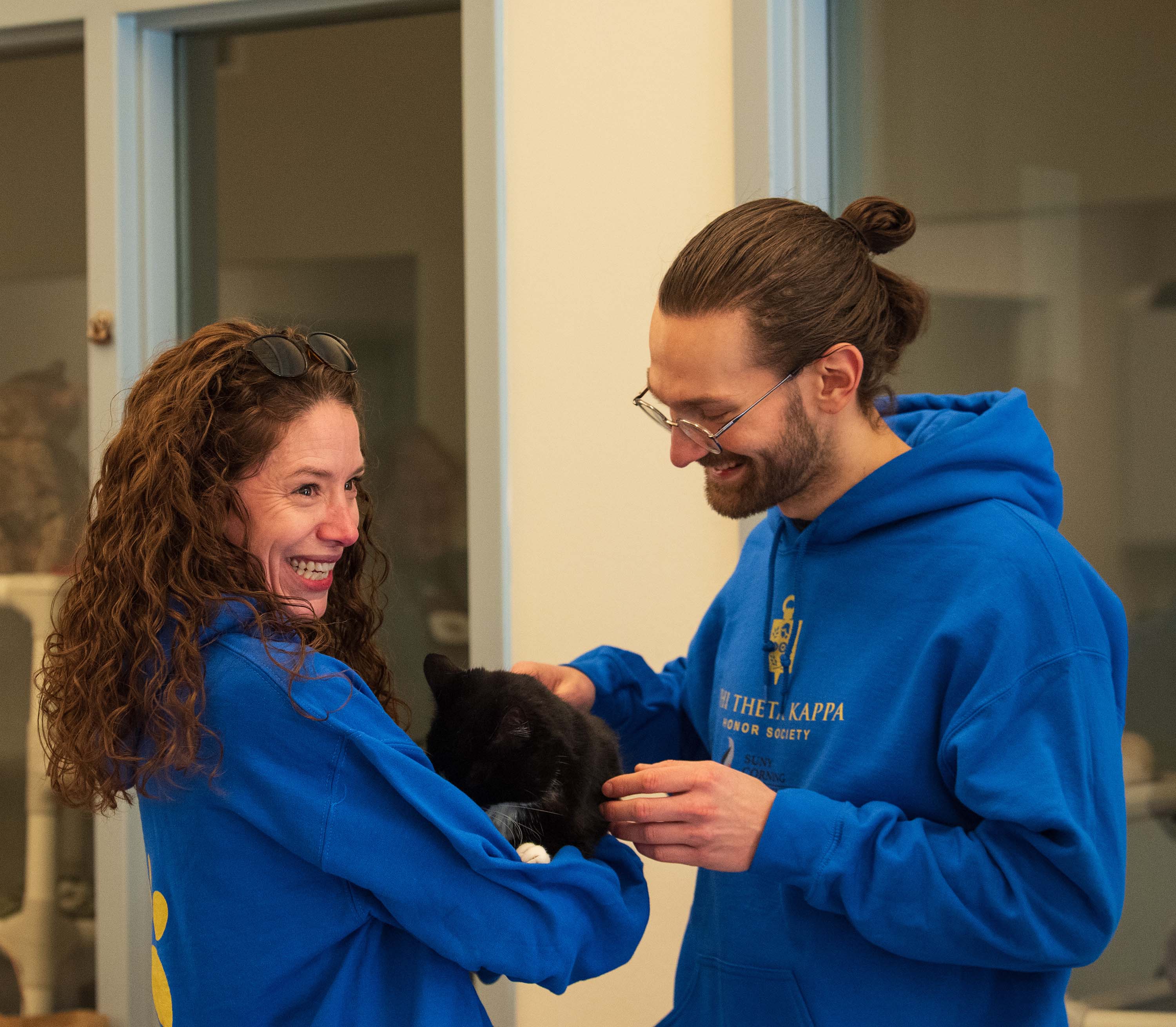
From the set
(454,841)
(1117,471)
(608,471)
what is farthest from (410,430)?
(454,841)

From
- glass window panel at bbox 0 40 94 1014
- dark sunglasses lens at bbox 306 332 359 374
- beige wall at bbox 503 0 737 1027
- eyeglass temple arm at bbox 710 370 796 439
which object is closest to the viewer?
dark sunglasses lens at bbox 306 332 359 374

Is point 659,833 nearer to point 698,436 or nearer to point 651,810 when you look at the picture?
point 651,810

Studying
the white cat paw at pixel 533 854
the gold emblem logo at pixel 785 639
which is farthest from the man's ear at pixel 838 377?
the white cat paw at pixel 533 854

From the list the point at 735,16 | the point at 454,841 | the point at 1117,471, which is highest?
the point at 735,16

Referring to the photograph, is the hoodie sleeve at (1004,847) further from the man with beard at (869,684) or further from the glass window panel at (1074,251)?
the glass window panel at (1074,251)

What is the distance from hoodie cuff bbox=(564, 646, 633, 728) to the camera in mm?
1657

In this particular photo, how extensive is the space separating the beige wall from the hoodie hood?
760 mm

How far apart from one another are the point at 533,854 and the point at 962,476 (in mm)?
660

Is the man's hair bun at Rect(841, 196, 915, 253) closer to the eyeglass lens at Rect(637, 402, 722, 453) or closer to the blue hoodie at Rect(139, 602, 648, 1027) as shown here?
the eyeglass lens at Rect(637, 402, 722, 453)

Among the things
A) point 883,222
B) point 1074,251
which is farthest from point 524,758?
point 1074,251

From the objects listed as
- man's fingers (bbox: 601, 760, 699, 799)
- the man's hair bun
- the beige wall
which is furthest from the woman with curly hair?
the beige wall

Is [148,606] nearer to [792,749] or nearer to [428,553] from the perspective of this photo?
[792,749]

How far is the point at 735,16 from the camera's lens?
209 centimetres

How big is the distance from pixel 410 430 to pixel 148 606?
1456 millimetres
